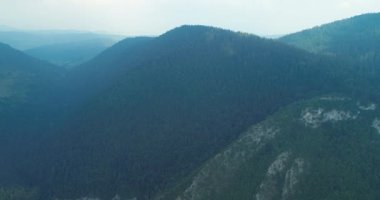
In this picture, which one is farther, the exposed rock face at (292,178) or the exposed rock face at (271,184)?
the exposed rock face at (271,184)

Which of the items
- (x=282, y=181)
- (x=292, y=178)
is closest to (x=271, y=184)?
(x=282, y=181)

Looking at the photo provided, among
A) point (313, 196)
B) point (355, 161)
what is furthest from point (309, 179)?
point (355, 161)

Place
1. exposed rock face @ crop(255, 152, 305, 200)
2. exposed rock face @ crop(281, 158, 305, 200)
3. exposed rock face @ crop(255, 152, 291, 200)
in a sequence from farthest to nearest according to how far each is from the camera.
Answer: exposed rock face @ crop(255, 152, 291, 200) → exposed rock face @ crop(255, 152, 305, 200) → exposed rock face @ crop(281, 158, 305, 200)

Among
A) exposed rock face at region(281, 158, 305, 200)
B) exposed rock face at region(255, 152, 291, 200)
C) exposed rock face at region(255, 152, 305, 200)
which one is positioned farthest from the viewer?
exposed rock face at region(255, 152, 291, 200)

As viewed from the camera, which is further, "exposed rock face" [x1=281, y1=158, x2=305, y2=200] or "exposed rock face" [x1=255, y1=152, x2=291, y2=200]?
"exposed rock face" [x1=255, y1=152, x2=291, y2=200]

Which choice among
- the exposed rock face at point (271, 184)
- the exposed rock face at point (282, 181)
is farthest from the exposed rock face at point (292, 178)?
the exposed rock face at point (271, 184)

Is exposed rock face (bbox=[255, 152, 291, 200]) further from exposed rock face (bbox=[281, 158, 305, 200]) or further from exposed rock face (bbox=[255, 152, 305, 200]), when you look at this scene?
exposed rock face (bbox=[281, 158, 305, 200])

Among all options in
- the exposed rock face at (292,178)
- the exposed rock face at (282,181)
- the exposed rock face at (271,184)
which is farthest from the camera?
the exposed rock face at (271,184)

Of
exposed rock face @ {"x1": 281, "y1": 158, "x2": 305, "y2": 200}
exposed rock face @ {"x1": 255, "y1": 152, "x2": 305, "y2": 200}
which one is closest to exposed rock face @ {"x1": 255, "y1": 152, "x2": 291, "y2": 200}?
exposed rock face @ {"x1": 255, "y1": 152, "x2": 305, "y2": 200}

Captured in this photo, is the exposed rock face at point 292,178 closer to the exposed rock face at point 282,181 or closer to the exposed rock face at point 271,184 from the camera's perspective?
the exposed rock face at point 282,181

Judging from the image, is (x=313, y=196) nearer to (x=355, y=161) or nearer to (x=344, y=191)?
(x=344, y=191)

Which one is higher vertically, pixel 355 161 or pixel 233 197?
pixel 355 161
